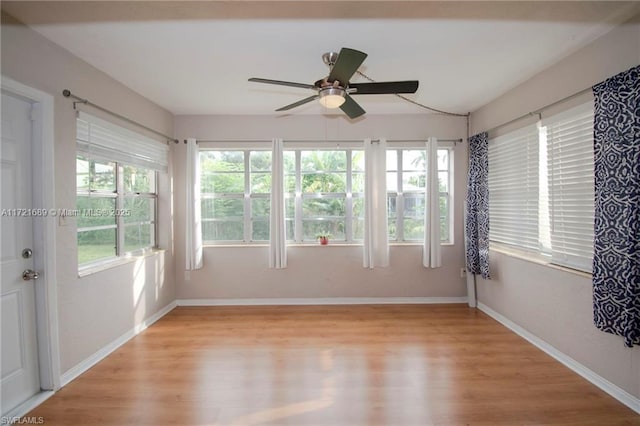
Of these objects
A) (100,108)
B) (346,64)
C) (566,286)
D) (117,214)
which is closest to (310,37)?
(346,64)

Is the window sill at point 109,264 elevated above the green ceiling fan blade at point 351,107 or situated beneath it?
situated beneath

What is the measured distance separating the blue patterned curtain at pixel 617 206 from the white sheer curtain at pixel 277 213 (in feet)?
9.87

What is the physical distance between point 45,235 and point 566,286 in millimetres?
4108

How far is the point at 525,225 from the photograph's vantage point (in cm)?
303

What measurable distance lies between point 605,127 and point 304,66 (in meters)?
2.29

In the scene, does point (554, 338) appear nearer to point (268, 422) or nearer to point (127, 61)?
point (268, 422)

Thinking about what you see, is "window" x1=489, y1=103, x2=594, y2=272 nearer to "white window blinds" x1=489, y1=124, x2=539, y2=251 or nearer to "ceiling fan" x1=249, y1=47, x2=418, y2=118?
"white window blinds" x1=489, y1=124, x2=539, y2=251

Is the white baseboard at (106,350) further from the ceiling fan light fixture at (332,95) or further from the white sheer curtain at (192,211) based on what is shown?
the ceiling fan light fixture at (332,95)

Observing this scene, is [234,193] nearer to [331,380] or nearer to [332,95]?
[332,95]

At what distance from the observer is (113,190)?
2.91 m

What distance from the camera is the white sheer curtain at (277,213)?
3.77 metres

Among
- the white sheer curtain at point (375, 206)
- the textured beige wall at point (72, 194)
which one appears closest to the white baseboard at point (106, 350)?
the textured beige wall at point (72, 194)

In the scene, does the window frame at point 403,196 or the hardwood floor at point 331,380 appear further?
the window frame at point 403,196

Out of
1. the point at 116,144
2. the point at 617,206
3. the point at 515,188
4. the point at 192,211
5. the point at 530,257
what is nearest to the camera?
the point at 617,206
